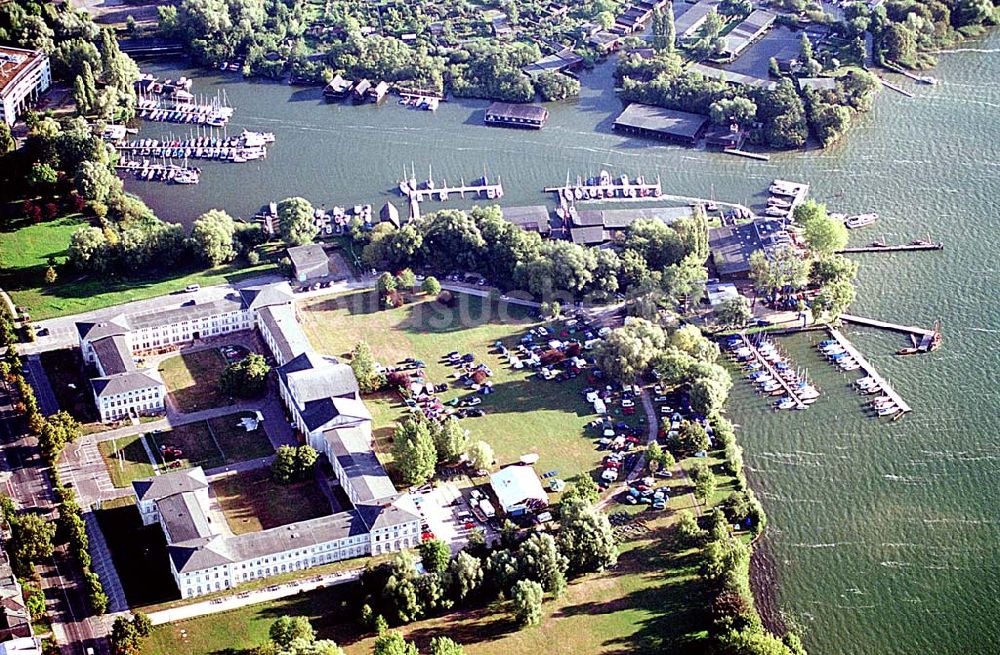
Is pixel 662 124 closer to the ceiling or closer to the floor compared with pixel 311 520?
closer to the ceiling

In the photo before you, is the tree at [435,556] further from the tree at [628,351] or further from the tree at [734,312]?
the tree at [734,312]

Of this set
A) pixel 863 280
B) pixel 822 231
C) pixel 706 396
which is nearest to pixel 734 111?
pixel 822 231

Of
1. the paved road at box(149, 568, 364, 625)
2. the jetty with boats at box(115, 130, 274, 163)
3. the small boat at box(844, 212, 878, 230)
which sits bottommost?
the paved road at box(149, 568, 364, 625)

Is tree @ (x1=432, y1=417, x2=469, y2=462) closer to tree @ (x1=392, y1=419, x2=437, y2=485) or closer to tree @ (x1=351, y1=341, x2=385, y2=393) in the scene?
tree @ (x1=392, y1=419, x2=437, y2=485)

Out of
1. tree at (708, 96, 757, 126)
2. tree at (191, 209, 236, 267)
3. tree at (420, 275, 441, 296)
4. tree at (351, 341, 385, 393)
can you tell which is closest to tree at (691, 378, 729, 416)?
tree at (351, 341, 385, 393)

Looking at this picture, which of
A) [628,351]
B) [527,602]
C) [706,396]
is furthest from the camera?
[628,351]

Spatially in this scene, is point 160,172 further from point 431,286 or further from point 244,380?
point 244,380

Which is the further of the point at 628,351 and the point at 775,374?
the point at 775,374
